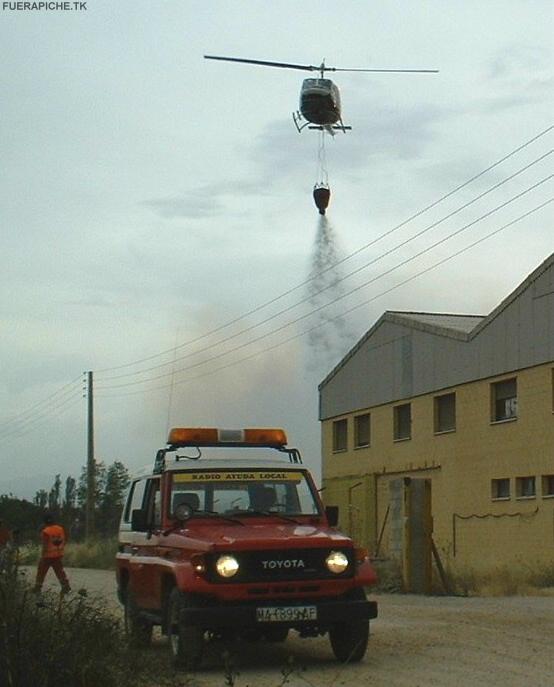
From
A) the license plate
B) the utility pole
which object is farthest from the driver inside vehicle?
Answer: the utility pole

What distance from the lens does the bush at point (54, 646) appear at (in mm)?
9023

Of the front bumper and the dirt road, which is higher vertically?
the front bumper

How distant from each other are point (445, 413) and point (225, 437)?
26179 millimetres

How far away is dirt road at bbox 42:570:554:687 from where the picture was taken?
11.5 meters

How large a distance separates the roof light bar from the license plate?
2968 millimetres

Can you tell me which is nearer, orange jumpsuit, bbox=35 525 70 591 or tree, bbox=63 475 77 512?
orange jumpsuit, bbox=35 525 70 591

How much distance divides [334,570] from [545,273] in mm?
22997

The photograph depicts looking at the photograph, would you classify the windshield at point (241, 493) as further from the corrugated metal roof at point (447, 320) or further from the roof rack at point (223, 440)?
the corrugated metal roof at point (447, 320)

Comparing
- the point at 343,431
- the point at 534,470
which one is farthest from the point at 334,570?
the point at 343,431

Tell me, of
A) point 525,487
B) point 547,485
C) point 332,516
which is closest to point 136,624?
point 332,516

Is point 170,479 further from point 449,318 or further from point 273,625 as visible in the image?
point 449,318

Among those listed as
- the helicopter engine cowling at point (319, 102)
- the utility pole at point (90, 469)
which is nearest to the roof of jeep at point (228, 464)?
the helicopter engine cowling at point (319, 102)

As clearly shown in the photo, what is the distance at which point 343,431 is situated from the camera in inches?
1898

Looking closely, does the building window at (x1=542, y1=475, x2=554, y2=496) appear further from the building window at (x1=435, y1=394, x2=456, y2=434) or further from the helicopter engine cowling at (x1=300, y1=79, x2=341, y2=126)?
the helicopter engine cowling at (x1=300, y1=79, x2=341, y2=126)
